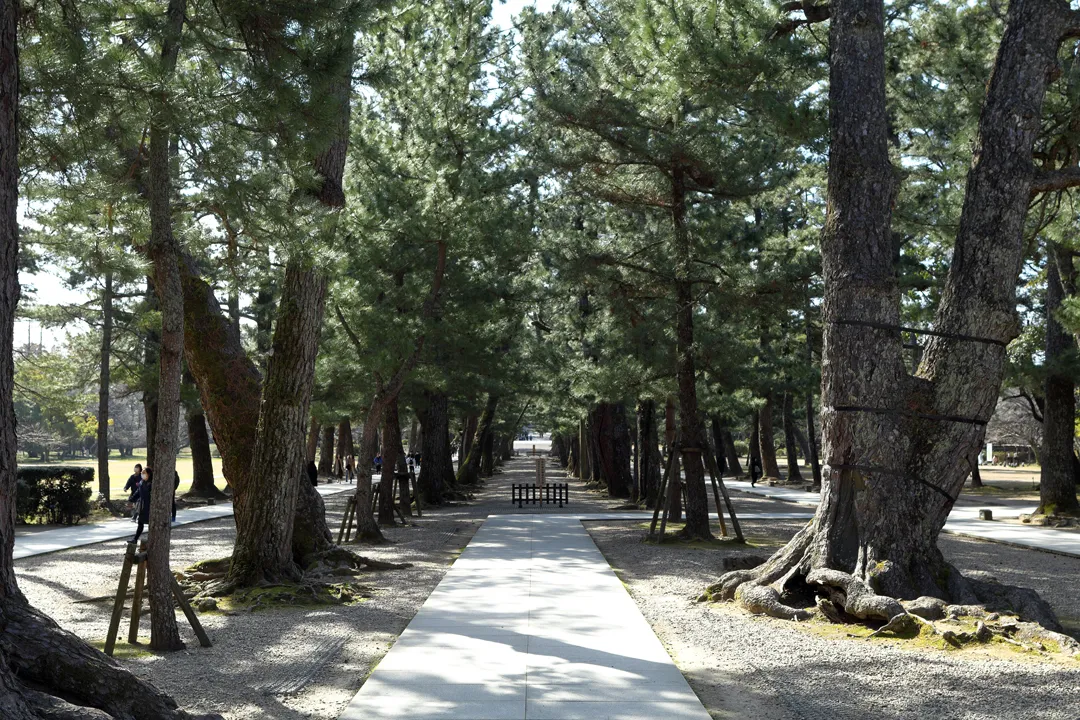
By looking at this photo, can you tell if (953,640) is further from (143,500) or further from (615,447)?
(615,447)

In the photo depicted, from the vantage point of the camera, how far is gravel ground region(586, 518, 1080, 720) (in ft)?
20.7

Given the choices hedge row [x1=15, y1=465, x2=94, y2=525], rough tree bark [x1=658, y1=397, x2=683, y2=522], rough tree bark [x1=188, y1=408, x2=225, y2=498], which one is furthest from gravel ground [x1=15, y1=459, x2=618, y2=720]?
rough tree bark [x1=188, y1=408, x2=225, y2=498]

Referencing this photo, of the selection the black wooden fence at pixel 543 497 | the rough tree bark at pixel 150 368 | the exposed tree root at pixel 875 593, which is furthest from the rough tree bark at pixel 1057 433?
the rough tree bark at pixel 150 368

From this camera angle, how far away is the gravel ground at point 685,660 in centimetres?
641

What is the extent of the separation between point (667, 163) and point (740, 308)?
2.89 metres

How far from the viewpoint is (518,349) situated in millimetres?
34156

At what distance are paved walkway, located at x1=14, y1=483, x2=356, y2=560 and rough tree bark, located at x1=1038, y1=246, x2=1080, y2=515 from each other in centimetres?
2027

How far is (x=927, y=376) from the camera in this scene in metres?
10.2

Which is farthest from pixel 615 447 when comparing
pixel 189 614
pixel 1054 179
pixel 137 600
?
pixel 137 600

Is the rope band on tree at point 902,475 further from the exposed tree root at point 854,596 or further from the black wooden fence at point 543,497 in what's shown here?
the black wooden fence at point 543,497

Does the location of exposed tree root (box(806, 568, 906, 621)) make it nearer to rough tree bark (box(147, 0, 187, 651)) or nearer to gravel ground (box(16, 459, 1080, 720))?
gravel ground (box(16, 459, 1080, 720))

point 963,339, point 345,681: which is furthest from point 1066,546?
point 345,681

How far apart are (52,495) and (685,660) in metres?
19.5

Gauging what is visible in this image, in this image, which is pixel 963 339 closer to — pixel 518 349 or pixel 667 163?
pixel 667 163
